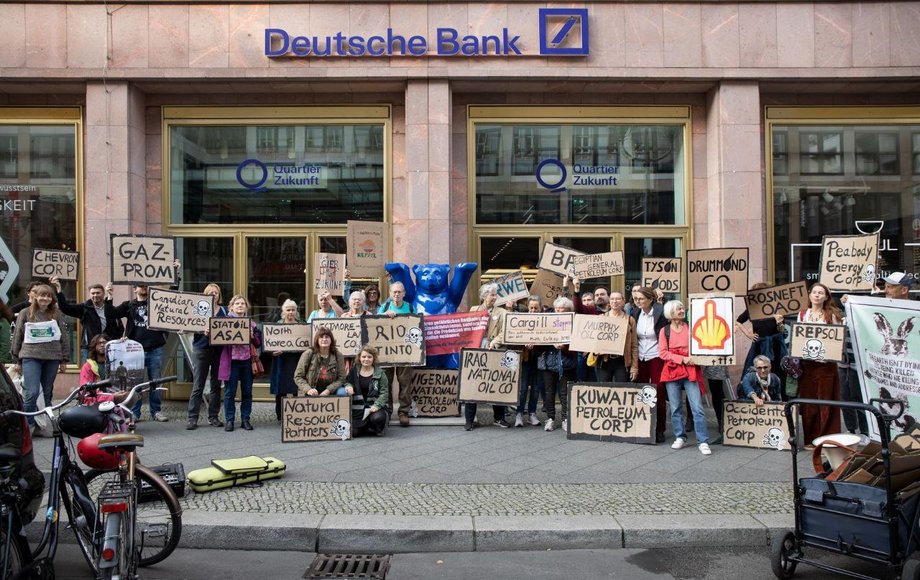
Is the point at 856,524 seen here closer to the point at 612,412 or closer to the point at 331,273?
the point at 612,412

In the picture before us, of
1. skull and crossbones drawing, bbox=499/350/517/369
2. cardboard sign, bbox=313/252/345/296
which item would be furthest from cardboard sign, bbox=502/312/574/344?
cardboard sign, bbox=313/252/345/296

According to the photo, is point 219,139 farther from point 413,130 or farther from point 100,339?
point 100,339

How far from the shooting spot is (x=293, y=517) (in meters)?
5.88

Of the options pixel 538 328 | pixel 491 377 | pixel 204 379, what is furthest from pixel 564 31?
pixel 204 379

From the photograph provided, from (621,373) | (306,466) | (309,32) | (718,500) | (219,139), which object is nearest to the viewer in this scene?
(718,500)

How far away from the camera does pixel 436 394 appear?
1012 cm

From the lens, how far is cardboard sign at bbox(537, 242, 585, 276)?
35.3ft

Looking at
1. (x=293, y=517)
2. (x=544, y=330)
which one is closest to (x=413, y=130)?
(x=544, y=330)

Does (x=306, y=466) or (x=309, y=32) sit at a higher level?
(x=309, y=32)

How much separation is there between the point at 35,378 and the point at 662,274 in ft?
26.3

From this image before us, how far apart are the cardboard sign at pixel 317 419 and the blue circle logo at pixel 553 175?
18.9ft

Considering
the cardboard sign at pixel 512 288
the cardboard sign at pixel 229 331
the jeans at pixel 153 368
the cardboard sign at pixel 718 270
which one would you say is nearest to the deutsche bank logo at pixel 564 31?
the cardboard sign at pixel 512 288

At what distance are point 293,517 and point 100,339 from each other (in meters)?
4.97

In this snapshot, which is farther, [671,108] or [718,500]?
[671,108]
